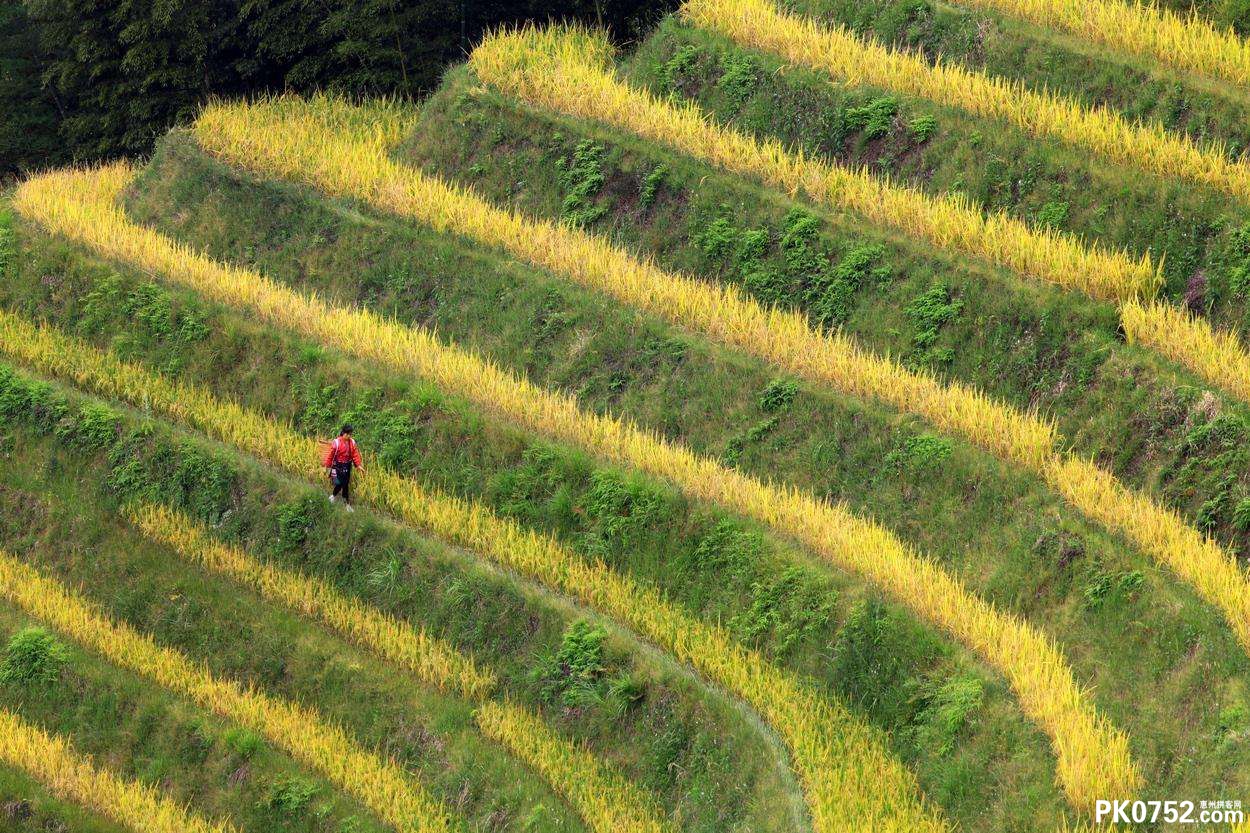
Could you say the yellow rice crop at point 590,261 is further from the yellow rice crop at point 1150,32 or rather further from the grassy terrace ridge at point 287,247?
the yellow rice crop at point 1150,32

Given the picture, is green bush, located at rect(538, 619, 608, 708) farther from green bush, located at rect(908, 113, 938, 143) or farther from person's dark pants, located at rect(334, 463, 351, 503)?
green bush, located at rect(908, 113, 938, 143)

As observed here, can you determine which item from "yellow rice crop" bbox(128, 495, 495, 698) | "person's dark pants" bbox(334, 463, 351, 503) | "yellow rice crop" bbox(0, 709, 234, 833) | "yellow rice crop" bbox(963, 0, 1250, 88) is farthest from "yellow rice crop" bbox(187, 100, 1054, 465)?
"yellow rice crop" bbox(0, 709, 234, 833)

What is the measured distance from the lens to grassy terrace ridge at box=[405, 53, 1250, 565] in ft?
70.1

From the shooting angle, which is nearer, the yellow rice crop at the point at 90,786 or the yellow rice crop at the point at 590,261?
the yellow rice crop at the point at 90,786

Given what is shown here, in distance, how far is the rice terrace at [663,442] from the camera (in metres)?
19.7

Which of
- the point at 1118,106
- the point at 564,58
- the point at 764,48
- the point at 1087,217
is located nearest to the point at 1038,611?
the point at 1087,217

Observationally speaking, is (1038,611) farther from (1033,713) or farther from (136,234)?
(136,234)

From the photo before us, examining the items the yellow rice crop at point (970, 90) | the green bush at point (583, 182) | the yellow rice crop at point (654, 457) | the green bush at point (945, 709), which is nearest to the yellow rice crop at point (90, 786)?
the yellow rice crop at point (654, 457)

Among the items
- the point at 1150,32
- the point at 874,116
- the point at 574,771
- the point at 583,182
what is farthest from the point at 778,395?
the point at 1150,32

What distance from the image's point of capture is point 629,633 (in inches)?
843

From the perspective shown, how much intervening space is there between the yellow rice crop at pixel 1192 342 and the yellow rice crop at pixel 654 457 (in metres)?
3.79

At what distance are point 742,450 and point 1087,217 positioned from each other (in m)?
5.46

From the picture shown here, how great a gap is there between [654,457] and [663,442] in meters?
0.70

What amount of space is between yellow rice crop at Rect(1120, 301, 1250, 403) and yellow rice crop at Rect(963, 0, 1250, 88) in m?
4.82
